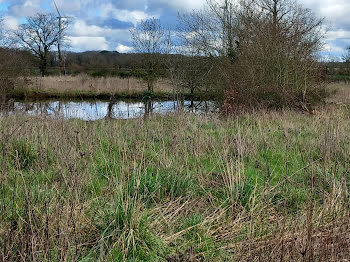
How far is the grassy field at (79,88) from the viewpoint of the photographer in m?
22.0

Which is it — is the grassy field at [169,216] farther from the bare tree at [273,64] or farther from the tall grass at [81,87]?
the tall grass at [81,87]

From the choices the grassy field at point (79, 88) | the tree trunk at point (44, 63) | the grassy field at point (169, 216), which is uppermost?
the tree trunk at point (44, 63)

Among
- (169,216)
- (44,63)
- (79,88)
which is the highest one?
(44,63)

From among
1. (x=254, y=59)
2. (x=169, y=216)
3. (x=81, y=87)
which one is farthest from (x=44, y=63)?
(x=169, y=216)

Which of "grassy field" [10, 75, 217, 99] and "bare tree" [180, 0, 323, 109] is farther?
"grassy field" [10, 75, 217, 99]

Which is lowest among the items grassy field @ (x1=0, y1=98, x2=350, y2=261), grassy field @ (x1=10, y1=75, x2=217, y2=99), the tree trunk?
grassy field @ (x1=0, y1=98, x2=350, y2=261)

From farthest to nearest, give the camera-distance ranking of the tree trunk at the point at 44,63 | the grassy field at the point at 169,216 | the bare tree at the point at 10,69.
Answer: the tree trunk at the point at 44,63, the bare tree at the point at 10,69, the grassy field at the point at 169,216

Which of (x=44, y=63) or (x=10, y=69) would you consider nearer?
(x=10, y=69)

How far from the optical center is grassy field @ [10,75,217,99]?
22.0 m

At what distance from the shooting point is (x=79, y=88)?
81.1 feet

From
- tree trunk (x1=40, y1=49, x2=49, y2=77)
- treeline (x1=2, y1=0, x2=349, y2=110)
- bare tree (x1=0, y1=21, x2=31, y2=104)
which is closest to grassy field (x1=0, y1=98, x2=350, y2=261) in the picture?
treeline (x1=2, y1=0, x2=349, y2=110)

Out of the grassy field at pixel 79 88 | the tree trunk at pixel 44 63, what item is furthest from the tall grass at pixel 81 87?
the tree trunk at pixel 44 63

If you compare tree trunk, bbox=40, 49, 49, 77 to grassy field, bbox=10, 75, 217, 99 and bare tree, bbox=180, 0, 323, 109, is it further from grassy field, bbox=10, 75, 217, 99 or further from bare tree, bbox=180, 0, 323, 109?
bare tree, bbox=180, 0, 323, 109

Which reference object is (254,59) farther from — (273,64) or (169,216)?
(169,216)
